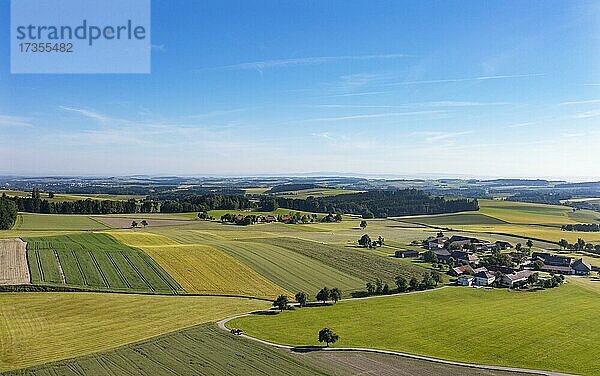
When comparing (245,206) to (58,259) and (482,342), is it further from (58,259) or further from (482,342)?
(482,342)

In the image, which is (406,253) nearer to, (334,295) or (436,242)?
(436,242)

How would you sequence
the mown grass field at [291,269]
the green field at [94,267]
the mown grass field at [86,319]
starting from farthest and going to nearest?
the mown grass field at [291,269] < the green field at [94,267] < the mown grass field at [86,319]

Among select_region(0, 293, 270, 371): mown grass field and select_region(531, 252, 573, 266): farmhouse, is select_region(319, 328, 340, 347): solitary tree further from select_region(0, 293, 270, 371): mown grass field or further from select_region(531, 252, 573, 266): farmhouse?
select_region(531, 252, 573, 266): farmhouse

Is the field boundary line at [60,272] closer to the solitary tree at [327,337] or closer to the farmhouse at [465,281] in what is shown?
the solitary tree at [327,337]

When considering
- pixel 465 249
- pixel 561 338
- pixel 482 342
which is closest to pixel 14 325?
pixel 482 342

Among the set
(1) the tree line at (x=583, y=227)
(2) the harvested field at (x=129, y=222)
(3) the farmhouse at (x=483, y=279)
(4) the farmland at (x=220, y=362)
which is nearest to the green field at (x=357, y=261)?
(3) the farmhouse at (x=483, y=279)

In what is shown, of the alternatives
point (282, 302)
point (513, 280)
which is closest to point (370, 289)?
point (282, 302)
